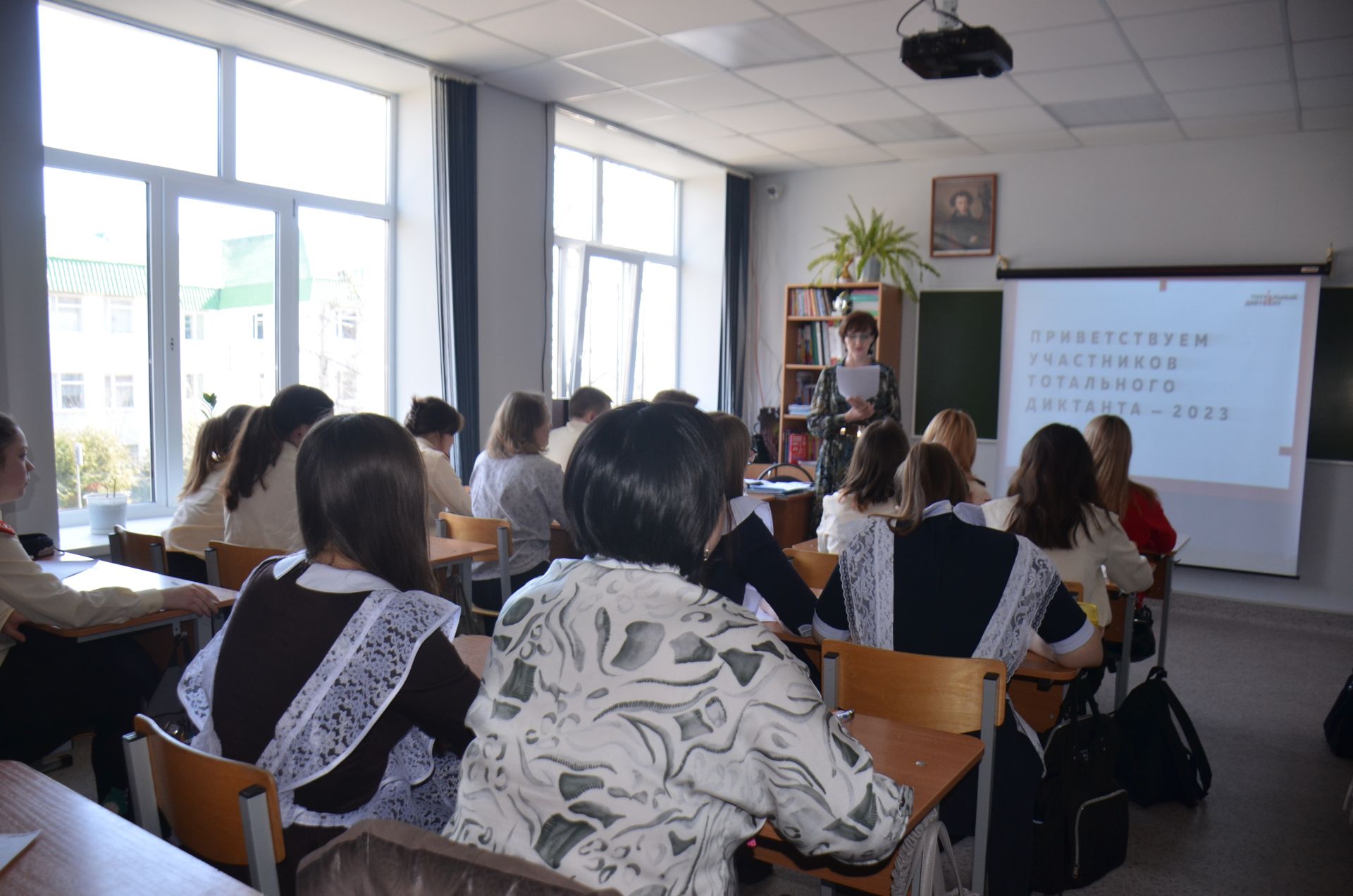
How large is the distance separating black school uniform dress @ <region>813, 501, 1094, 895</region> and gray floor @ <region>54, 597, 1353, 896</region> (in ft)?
2.50

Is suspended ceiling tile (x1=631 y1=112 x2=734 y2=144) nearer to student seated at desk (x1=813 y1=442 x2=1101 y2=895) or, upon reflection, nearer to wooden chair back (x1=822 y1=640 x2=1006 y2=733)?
student seated at desk (x1=813 y1=442 x2=1101 y2=895)

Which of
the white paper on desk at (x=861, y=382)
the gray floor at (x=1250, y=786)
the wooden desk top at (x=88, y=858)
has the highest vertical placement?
the white paper on desk at (x=861, y=382)

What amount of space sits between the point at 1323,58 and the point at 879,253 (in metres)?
2.92

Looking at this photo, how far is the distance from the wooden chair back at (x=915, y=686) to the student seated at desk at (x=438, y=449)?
2.45 metres

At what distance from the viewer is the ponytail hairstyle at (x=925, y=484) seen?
217 centimetres

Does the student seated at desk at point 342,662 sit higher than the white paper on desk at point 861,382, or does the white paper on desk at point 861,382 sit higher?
the white paper on desk at point 861,382

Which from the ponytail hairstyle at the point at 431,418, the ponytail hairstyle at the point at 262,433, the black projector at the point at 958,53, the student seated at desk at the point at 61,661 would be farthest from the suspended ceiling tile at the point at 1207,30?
the student seated at desk at the point at 61,661

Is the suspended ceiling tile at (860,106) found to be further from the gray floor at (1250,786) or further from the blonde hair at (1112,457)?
the gray floor at (1250,786)

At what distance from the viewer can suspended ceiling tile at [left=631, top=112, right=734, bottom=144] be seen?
6090 mm

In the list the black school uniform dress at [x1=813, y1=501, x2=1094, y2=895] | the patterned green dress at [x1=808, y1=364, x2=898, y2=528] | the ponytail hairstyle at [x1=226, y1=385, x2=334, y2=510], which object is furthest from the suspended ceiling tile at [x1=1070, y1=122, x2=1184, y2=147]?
the ponytail hairstyle at [x1=226, y1=385, x2=334, y2=510]

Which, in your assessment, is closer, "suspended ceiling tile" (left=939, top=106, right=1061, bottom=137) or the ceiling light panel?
the ceiling light panel

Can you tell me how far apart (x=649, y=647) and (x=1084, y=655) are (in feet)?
4.91

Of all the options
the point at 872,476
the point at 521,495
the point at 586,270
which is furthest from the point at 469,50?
the point at 872,476

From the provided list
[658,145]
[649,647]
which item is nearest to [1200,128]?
[658,145]
